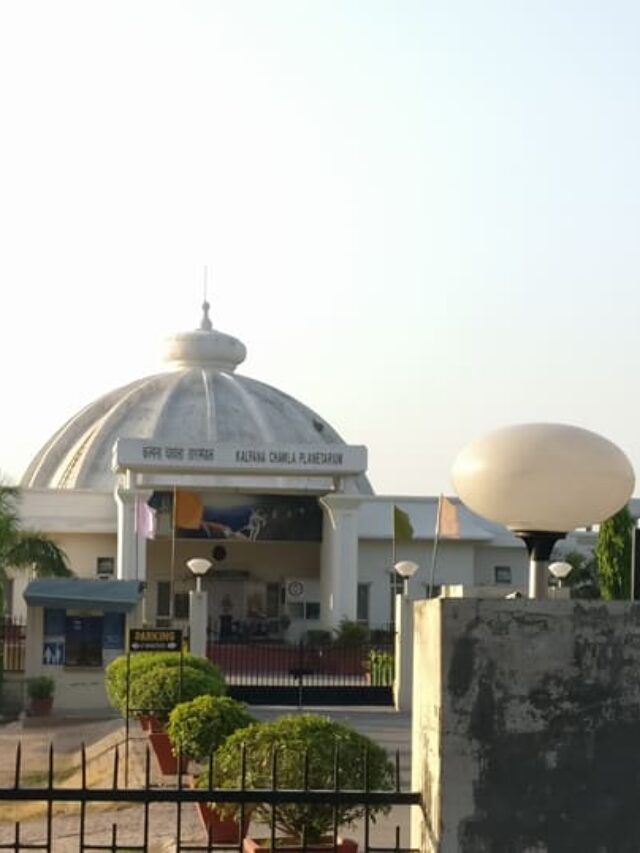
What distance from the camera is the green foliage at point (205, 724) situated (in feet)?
45.1

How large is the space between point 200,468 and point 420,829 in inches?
1293

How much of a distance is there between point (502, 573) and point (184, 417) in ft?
43.8

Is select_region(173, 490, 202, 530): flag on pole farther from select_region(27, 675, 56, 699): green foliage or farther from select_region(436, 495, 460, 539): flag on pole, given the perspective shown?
select_region(27, 675, 56, 699): green foliage

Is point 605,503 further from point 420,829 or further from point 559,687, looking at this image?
point 420,829

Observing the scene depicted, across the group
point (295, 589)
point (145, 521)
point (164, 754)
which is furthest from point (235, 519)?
point (164, 754)

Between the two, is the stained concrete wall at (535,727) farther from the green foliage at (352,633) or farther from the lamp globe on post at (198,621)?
the green foliage at (352,633)

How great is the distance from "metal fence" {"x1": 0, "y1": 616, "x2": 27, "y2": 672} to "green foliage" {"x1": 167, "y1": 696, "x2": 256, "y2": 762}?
14.7m

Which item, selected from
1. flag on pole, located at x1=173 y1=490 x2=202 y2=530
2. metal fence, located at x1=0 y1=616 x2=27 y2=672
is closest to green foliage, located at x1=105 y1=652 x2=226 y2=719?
metal fence, located at x1=0 y1=616 x2=27 y2=672

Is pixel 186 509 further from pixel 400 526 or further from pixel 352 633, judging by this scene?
pixel 400 526

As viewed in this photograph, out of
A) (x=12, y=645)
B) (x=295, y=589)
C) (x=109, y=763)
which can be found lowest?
(x=109, y=763)

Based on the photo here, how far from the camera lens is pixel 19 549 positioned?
3256 cm

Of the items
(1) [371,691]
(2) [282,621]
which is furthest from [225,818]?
(2) [282,621]

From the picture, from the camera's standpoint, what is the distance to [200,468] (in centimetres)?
3841

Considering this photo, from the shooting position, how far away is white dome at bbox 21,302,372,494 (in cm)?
5094
